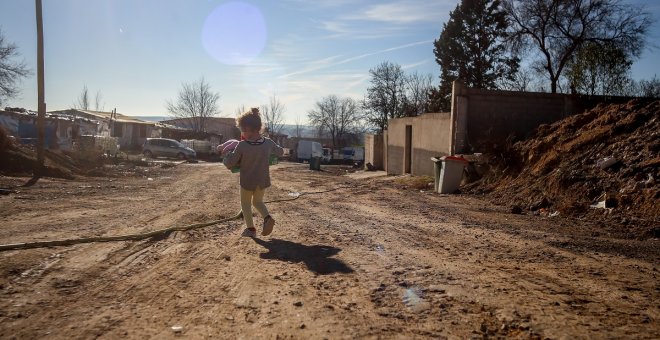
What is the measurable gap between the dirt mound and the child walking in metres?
5.67

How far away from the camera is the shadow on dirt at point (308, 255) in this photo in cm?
419

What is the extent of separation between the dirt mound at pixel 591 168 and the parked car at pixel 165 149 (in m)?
30.0

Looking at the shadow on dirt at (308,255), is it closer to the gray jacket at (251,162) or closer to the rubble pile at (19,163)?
the gray jacket at (251,162)

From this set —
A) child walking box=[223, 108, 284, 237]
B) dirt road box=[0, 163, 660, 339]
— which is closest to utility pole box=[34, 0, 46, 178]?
dirt road box=[0, 163, 660, 339]

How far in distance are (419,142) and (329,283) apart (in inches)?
728

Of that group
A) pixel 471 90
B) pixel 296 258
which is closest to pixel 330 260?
pixel 296 258

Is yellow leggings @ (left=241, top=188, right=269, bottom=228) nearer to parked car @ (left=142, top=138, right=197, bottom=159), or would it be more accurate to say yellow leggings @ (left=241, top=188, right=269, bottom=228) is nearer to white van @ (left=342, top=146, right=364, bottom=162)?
parked car @ (left=142, top=138, right=197, bottom=159)

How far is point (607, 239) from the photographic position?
20.0ft

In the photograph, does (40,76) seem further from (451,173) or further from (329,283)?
(329,283)

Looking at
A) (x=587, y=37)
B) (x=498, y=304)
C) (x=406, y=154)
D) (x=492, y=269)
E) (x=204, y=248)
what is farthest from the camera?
(x=587, y=37)

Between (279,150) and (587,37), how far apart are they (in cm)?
2818

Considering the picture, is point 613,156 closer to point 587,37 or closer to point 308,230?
point 308,230

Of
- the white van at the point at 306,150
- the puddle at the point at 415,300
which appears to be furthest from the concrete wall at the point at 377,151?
the puddle at the point at 415,300

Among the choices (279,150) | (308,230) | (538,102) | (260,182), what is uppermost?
(538,102)
